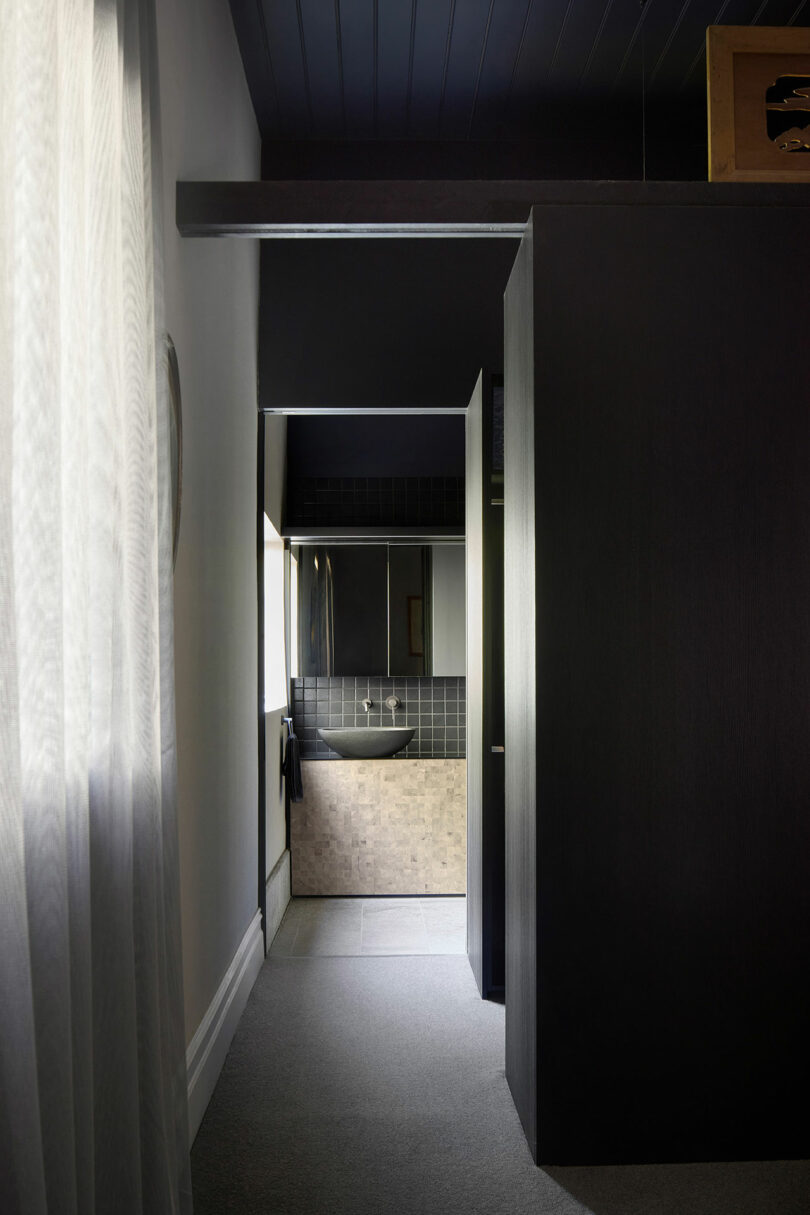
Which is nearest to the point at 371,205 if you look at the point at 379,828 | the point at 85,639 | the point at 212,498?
the point at 212,498

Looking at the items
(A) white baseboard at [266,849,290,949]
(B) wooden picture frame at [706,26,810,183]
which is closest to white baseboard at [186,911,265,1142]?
(A) white baseboard at [266,849,290,949]

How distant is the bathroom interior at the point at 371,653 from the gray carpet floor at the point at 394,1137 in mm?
1461

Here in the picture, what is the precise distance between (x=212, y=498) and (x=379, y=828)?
237 cm

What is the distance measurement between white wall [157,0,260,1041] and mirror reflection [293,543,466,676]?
1.35 meters

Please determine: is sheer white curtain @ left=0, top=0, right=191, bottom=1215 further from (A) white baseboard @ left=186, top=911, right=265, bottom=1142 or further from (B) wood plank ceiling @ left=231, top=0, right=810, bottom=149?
(B) wood plank ceiling @ left=231, top=0, right=810, bottom=149

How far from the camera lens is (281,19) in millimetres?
3096

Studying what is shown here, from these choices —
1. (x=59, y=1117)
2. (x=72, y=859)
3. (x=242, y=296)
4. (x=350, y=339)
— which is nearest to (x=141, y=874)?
(x=72, y=859)

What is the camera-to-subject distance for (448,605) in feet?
16.8

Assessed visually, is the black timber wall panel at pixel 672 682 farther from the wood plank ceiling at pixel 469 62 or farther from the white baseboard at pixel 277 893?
the white baseboard at pixel 277 893

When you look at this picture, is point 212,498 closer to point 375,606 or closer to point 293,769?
point 293,769

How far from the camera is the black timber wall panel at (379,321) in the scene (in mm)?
Answer: 3660

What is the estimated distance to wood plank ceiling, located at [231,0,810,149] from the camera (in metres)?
3.04

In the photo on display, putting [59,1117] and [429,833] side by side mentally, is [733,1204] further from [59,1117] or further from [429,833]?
[429,833]

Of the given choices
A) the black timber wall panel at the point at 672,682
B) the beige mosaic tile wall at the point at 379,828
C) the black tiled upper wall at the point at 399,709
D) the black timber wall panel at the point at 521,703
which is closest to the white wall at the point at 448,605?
the black tiled upper wall at the point at 399,709
